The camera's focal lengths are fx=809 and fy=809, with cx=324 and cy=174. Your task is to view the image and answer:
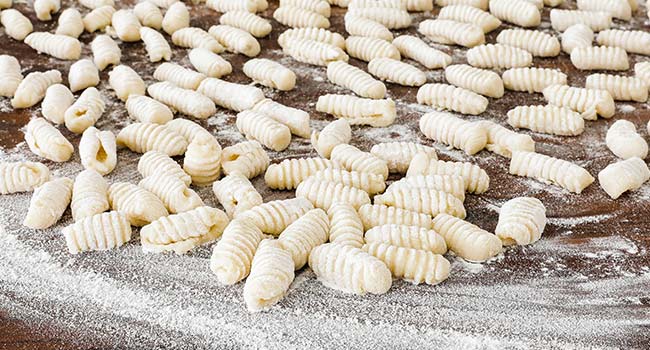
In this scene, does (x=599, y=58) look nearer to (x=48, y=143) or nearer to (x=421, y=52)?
(x=421, y=52)

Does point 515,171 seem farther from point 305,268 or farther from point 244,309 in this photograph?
point 244,309

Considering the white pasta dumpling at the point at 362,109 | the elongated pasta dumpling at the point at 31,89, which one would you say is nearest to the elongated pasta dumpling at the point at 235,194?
the white pasta dumpling at the point at 362,109

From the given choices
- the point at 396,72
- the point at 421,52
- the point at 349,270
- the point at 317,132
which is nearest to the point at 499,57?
the point at 421,52

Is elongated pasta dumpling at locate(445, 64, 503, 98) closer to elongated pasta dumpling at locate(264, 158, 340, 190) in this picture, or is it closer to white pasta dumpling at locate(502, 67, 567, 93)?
white pasta dumpling at locate(502, 67, 567, 93)

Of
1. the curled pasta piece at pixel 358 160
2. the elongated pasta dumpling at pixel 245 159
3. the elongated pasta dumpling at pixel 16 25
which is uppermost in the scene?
the curled pasta piece at pixel 358 160

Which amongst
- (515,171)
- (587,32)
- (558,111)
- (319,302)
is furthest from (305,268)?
(587,32)

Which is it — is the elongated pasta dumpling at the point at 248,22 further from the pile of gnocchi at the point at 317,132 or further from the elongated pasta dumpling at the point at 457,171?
the elongated pasta dumpling at the point at 457,171

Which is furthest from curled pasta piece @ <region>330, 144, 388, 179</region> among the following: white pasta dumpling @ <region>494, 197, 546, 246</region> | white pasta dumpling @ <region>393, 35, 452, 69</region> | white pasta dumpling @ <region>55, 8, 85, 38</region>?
white pasta dumpling @ <region>55, 8, 85, 38</region>

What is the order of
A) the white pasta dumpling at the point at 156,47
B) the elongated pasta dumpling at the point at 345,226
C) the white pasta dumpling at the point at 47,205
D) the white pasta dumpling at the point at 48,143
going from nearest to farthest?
the elongated pasta dumpling at the point at 345,226, the white pasta dumpling at the point at 47,205, the white pasta dumpling at the point at 48,143, the white pasta dumpling at the point at 156,47
